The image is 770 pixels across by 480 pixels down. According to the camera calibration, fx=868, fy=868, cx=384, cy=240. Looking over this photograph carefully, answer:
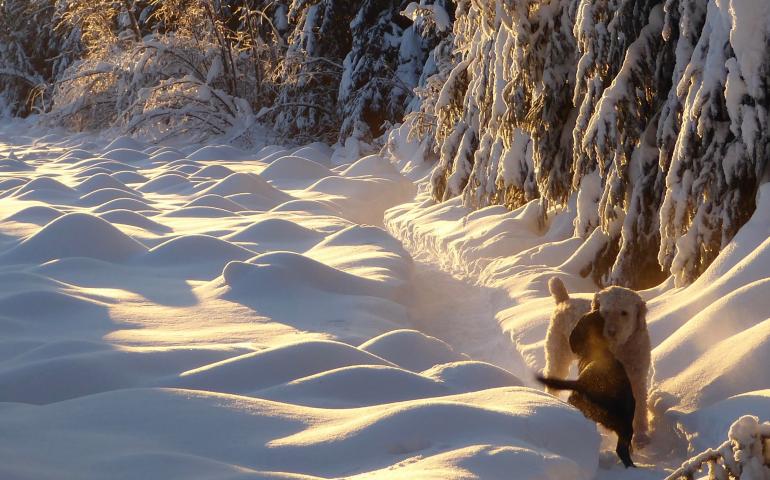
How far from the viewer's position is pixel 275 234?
9.96 meters

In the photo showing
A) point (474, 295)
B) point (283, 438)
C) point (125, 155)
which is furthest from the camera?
point (125, 155)

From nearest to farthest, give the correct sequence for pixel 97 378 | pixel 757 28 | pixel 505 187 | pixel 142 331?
pixel 97 378 → pixel 757 28 → pixel 142 331 → pixel 505 187

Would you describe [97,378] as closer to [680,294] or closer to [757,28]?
[680,294]

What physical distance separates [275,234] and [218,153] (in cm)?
1056

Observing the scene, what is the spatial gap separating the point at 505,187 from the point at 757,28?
15.0ft

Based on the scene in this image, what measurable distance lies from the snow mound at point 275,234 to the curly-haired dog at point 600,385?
571 centimetres

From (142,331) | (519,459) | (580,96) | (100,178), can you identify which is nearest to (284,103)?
(100,178)

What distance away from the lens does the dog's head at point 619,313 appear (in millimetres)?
4332

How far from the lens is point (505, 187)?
379 inches

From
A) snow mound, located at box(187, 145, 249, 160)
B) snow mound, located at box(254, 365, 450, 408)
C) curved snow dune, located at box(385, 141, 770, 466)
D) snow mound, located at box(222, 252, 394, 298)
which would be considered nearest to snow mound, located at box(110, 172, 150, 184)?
snow mound, located at box(187, 145, 249, 160)

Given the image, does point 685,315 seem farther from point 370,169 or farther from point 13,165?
point 13,165

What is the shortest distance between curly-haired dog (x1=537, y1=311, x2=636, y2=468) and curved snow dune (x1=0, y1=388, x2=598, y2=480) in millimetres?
204

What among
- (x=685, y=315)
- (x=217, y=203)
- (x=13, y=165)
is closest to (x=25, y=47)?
(x=13, y=165)

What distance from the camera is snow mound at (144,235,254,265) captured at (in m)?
8.34
